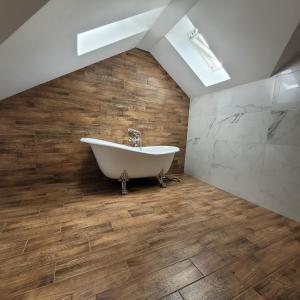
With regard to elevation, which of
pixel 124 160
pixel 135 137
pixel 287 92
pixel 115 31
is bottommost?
pixel 124 160

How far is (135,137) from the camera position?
9.35 feet

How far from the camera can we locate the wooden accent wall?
2232mm

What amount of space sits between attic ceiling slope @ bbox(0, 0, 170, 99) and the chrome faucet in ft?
3.97

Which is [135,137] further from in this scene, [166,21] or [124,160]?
[166,21]

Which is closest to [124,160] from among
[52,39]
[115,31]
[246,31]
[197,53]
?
[52,39]

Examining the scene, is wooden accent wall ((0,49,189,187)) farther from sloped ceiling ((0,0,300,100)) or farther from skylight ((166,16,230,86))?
skylight ((166,16,230,86))

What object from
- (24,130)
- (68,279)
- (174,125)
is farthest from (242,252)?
(24,130)

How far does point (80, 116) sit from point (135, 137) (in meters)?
0.91

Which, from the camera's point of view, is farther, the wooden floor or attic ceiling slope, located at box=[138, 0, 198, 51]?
attic ceiling slope, located at box=[138, 0, 198, 51]

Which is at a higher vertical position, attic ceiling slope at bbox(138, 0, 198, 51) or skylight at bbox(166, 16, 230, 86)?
attic ceiling slope at bbox(138, 0, 198, 51)

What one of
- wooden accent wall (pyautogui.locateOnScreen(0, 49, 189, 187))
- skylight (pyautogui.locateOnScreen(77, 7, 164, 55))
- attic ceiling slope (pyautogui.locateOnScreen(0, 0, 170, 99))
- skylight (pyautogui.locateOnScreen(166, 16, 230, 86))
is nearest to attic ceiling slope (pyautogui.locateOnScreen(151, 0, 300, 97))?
skylight (pyautogui.locateOnScreen(166, 16, 230, 86))

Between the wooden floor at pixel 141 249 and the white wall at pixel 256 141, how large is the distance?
0.91ft

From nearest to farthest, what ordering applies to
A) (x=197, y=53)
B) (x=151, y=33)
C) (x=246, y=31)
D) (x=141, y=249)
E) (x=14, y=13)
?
(x=14, y=13), (x=141, y=249), (x=246, y=31), (x=151, y=33), (x=197, y=53)

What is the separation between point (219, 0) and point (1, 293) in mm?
2756
